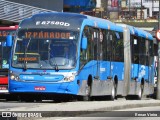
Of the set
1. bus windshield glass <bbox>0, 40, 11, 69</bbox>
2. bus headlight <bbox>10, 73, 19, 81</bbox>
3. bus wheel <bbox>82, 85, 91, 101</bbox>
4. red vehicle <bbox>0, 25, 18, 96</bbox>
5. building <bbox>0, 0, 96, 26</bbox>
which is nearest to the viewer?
bus headlight <bbox>10, 73, 19, 81</bbox>

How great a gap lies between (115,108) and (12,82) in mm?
4854

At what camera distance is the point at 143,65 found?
32.8 metres

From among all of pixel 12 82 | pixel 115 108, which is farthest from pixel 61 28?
pixel 115 108

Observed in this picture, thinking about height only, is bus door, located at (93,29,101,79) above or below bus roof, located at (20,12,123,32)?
below

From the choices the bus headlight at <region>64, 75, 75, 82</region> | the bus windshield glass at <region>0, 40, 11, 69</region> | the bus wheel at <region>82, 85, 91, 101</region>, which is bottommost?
the bus wheel at <region>82, 85, 91, 101</region>

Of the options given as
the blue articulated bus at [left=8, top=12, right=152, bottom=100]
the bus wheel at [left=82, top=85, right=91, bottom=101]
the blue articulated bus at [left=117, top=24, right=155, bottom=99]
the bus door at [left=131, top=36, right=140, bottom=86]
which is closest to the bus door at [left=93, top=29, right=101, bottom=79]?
the blue articulated bus at [left=8, top=12, right=152, bottom=100]

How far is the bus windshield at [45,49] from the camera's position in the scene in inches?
902

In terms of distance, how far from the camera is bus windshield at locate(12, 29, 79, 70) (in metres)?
A: 22.9

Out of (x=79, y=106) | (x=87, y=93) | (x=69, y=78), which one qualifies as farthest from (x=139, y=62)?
(x=79, y=106)

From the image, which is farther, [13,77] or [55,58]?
[13,77]

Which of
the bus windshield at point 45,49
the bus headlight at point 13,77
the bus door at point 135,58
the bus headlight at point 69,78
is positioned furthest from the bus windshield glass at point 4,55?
the bus door at point 135,58

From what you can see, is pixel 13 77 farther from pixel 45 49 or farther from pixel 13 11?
pixel 13 11

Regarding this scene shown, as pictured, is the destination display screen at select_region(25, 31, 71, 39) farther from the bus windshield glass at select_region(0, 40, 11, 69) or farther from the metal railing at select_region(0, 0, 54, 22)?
the metal railing at select_region(0, 0, 54, 22)

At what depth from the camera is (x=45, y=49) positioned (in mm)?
23031
